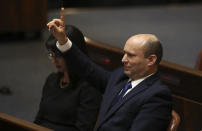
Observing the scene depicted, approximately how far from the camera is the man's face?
227cm

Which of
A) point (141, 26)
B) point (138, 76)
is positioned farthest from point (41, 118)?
point (141, 26)

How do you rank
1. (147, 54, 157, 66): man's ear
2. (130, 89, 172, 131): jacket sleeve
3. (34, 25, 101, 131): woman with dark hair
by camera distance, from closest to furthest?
(130, 89, 172, 131): jacket sleeve < (147, 54, 157, 66): man's ear < (34, 25, 101, 131): woman with dark hair

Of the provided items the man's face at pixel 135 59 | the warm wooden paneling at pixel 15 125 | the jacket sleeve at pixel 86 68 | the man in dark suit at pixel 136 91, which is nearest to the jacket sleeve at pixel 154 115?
the man in dark suit at pixel 136 91

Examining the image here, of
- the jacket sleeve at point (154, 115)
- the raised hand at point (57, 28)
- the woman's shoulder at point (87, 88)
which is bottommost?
the woman's shoulder at point (87, 88)

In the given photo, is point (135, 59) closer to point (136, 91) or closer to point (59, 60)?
point (136, 91)

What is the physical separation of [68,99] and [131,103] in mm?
598

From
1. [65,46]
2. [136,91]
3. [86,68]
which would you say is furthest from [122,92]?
[65,46]

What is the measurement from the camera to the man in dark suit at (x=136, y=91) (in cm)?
218

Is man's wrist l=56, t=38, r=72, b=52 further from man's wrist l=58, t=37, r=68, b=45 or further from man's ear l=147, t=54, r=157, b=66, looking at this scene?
man's ear l=147, t=54, r=157, b=66

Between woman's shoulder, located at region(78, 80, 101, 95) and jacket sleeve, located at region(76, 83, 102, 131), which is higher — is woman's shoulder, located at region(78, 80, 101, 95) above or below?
above

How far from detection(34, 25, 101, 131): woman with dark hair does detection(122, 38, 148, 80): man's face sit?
42 cm

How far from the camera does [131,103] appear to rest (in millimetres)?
2250

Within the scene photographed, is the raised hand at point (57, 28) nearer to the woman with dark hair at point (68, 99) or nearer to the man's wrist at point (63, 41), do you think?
the man's wrist at point (63, 41)

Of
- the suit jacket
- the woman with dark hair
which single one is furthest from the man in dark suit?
the woman with dark hair
